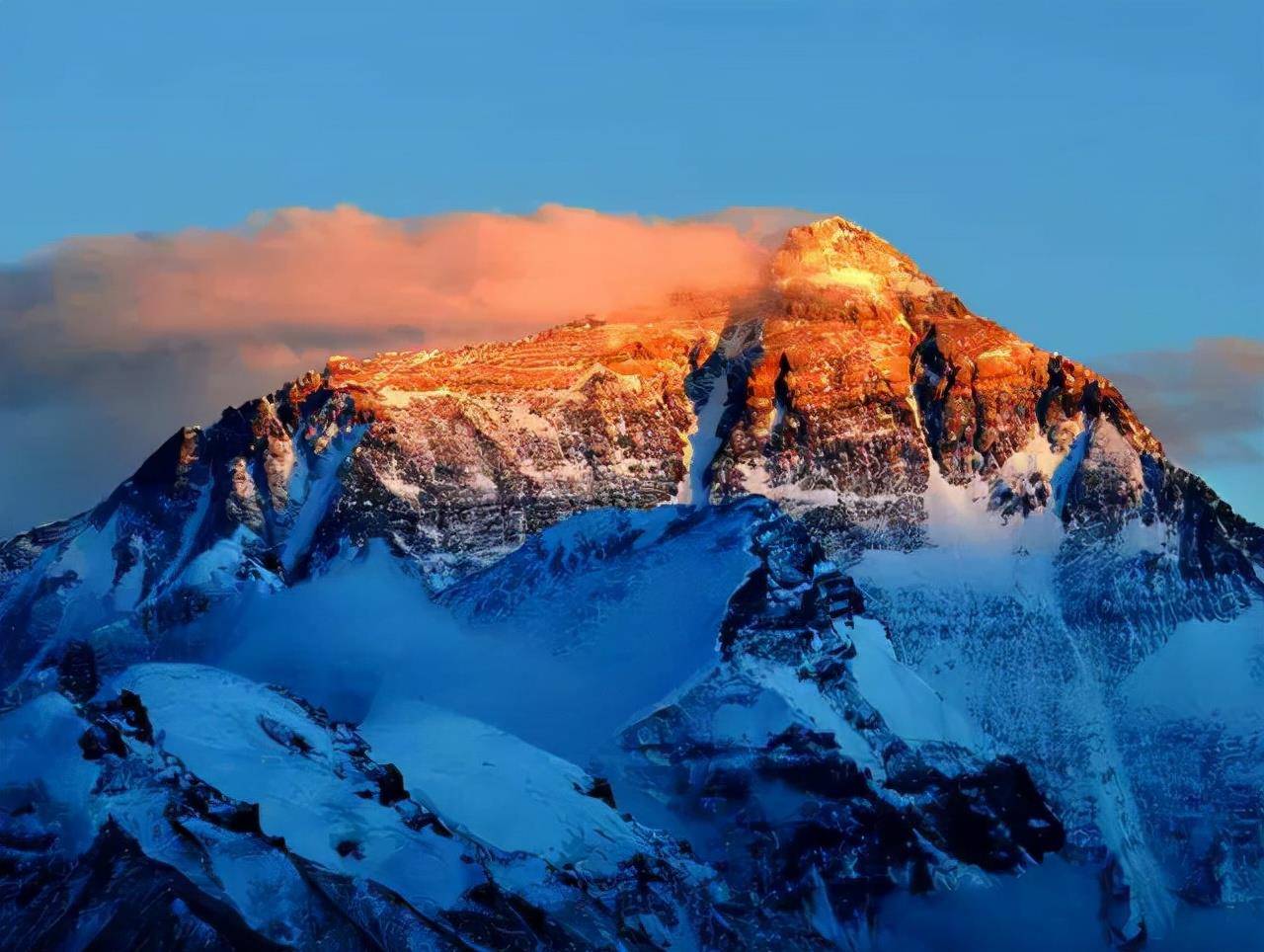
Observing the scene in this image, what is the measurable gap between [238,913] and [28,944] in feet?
31.5

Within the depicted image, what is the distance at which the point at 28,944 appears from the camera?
197375 millimetres

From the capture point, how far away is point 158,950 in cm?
19425

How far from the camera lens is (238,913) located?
19800 cm

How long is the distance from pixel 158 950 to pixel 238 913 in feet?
16.8

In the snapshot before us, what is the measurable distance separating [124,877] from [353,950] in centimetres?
1100

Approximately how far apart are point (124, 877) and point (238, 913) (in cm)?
557

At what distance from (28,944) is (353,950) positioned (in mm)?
14801

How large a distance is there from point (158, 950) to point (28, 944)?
695 centimetres

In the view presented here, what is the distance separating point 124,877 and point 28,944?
17.3ft

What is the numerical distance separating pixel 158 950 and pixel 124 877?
5674 mm

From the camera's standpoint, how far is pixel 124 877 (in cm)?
19875

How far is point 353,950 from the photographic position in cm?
19988

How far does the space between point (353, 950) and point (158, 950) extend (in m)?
10.1
